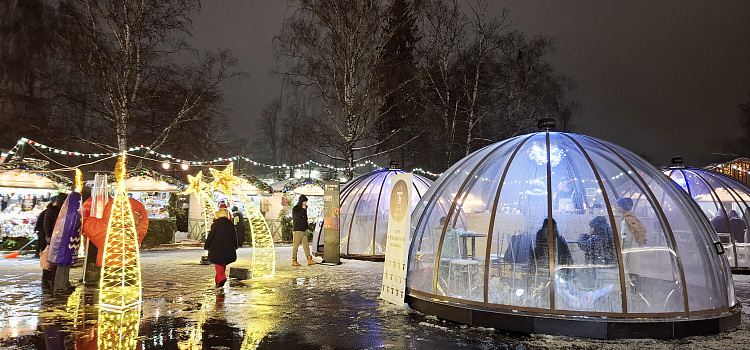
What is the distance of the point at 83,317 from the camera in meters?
8.59

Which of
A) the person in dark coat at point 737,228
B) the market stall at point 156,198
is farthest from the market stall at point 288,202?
the person in dark coat at point 737,228

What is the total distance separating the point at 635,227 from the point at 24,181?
22.1 meters

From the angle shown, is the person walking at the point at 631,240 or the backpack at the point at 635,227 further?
the backpack at the point at 635,227

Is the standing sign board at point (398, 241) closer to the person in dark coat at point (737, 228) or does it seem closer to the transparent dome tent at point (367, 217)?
the transparent dome tent at point (367, 217)

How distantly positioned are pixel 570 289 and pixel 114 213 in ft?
24.8

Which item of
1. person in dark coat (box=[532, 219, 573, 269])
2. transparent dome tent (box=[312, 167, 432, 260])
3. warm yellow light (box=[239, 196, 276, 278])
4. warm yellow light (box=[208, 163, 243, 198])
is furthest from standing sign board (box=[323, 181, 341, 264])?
person in dark coat (box=[532, 219, 573, 269])

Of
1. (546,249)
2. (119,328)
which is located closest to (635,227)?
(546,249)

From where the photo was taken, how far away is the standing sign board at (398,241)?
9500 millimetres

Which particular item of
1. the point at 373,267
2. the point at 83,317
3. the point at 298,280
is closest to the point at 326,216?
the point at 373,267

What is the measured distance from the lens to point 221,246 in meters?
11.7

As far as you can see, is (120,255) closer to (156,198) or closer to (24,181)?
(24,181)

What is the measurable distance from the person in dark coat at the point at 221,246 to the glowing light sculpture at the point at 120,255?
1799mm

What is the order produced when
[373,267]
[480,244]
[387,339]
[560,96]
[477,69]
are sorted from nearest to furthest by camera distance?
[387,339], [480,244], [373,267], [477,69], [560,96]

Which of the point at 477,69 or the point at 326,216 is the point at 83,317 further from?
the point at 477,69
